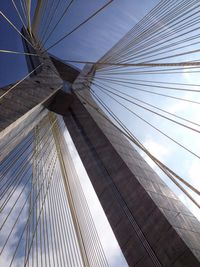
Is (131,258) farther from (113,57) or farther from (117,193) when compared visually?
(113,57)

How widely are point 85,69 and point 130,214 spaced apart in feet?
18.5

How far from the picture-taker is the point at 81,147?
591cm

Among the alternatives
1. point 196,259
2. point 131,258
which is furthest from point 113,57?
point 196,259

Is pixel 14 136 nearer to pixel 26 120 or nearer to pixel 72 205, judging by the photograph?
pixel 26 120

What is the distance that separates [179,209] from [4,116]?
2.52 metres

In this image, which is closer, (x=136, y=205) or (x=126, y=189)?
(x=136, y=205)

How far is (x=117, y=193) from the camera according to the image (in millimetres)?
→ 4508

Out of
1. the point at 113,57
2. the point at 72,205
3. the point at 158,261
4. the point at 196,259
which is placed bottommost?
the point at 72,205

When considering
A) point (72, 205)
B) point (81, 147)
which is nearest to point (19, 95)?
point (81, 147)

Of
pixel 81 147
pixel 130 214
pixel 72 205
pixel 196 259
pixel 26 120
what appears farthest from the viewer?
pixel 81 147

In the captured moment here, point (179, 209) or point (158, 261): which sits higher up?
point (179, 209)

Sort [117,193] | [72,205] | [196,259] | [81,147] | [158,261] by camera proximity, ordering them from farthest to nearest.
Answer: [81,147] → [72,205] → [117,193] → [158,261] → [196,259]

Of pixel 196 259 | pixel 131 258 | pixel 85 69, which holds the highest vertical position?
pixel 85 69

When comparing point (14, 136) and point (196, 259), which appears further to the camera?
point (14, 136)
